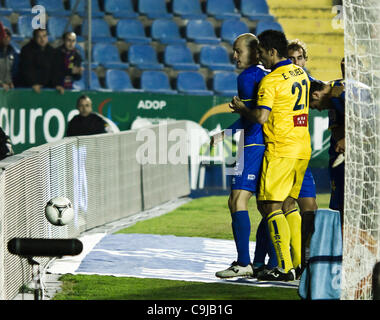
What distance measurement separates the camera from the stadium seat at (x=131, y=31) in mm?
16297

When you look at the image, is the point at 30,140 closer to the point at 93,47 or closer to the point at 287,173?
the point at 93,47

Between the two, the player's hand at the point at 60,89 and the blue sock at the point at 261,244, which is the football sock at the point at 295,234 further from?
the player's hand at the point at 60,89

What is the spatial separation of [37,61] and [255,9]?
5362 mm

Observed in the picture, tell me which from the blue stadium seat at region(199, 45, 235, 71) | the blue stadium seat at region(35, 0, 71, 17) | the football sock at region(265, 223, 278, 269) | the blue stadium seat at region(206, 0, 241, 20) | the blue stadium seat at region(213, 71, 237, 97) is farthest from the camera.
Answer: the blue stadium seat at region(206, 0, 241, 20)

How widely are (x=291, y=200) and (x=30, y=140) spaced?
282 inches

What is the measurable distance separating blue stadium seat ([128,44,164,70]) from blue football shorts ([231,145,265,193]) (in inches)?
372

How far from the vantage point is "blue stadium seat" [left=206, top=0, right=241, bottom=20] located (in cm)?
1678

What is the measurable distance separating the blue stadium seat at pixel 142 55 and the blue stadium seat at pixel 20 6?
2067 millimetres

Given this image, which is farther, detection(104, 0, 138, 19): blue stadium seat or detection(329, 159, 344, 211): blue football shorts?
detection(104, 0, 138, 19): blue stadium seat

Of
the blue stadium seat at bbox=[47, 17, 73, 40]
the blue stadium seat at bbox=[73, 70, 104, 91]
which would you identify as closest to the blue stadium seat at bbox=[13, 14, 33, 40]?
the blue stadium seat at bbox=[47, 17, 73, 40]

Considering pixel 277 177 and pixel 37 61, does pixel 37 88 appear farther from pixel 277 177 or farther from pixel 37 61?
pixel 277 177

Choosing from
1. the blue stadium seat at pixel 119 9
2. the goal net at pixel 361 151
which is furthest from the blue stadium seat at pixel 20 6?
the goal net at pixel 361 151

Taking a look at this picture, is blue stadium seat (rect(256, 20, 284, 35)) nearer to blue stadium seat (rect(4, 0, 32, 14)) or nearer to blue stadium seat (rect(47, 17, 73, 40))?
blue stadium seat (rect(47, 17, 73, 40))

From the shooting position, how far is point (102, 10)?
1655 centimetres
